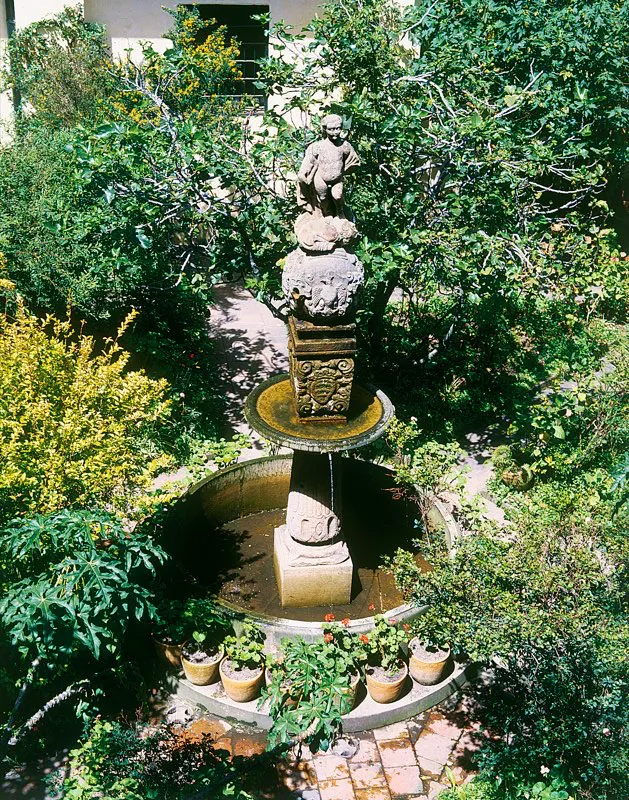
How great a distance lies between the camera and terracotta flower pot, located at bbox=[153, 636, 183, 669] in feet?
21.0

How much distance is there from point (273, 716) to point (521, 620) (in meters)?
1.94

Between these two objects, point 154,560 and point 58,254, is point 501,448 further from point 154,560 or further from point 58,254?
point 58,254

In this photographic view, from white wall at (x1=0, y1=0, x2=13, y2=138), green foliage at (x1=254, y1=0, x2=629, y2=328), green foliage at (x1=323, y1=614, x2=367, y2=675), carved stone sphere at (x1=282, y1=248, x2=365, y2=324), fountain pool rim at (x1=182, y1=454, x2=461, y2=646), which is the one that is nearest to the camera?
carved stone sphere at (x1=282, y1=248, x2=365, y2=324)

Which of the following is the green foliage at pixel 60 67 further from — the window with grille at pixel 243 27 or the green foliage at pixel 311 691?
the green foliage at pixel 311 691

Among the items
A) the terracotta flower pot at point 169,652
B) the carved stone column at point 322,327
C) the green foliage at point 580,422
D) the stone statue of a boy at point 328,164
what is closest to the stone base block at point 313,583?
the terracotta flower pot at point 169,652

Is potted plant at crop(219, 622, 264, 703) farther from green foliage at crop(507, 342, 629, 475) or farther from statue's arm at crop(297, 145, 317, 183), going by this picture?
green foliage at crop(507, 342, 629, 475)

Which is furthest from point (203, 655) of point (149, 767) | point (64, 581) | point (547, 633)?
point (547, 633)

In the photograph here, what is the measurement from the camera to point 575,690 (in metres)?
5.08

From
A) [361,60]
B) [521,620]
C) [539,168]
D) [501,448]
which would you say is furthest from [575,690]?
[361,60]

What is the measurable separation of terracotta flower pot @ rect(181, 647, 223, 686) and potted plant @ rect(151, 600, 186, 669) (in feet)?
0.39

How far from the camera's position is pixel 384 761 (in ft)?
19.7

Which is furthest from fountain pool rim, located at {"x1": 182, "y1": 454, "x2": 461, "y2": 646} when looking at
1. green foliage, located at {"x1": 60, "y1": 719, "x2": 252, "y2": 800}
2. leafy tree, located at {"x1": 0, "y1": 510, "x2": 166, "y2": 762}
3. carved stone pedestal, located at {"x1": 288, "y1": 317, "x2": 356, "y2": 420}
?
carved stone pedestal, located at {"x1": 288, "y1": 317, "x2": 356, "y2": 420}

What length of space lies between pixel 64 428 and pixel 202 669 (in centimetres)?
229

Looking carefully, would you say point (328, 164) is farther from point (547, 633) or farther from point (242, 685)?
point (242, 685)
